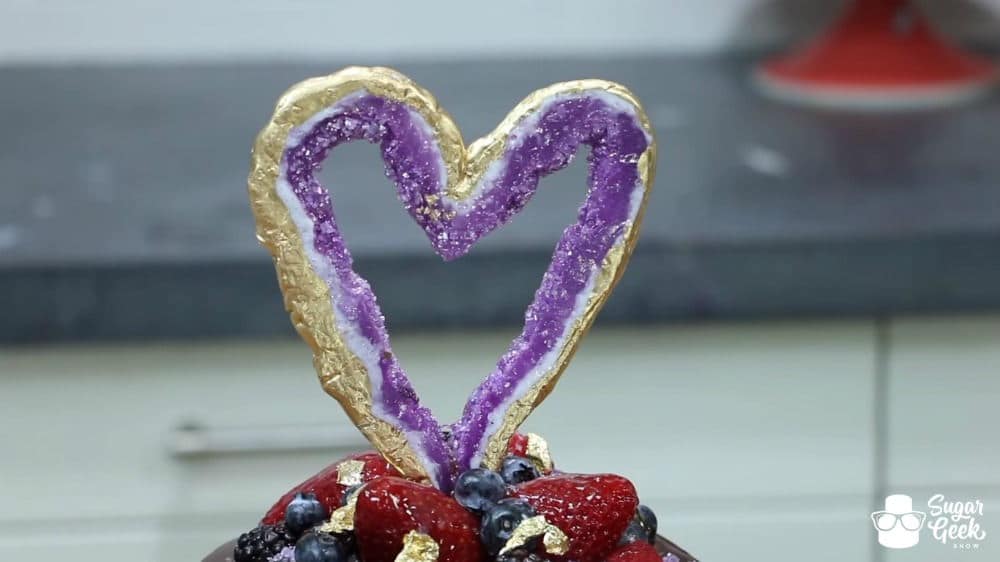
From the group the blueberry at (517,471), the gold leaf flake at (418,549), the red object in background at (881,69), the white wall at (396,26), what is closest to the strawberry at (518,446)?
the blueberry at (517,471)

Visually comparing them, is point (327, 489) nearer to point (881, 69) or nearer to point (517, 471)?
point (517, 471)

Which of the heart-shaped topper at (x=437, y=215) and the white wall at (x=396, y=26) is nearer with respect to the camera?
the heart-shaped topper at (x=437, y=215)

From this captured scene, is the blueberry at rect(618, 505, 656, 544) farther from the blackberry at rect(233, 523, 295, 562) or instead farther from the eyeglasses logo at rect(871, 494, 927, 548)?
the eyeglasses logo at rect(871, 494, 927, 548)


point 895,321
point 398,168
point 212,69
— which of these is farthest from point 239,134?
point 398,168

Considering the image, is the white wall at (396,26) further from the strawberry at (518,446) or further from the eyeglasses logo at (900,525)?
the strawberry at (518,446)

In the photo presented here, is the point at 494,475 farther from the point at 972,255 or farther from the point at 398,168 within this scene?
the point at 972,255

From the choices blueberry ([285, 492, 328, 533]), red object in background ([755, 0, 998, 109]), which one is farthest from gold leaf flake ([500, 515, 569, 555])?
red object in background ([755, 0, 998, 109])
